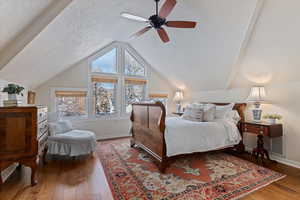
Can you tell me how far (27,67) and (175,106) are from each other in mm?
4704

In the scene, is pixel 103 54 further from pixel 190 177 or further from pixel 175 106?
pixel 190 177

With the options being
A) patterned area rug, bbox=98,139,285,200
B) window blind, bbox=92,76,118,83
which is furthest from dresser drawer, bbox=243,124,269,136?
window blind, bbox=92,76,118,83

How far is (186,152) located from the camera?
2717mm

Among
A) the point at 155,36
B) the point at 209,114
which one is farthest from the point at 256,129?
the point at 155,36

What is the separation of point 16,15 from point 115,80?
334 cm

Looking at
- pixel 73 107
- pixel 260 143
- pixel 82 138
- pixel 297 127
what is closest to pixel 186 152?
pixel 260 143

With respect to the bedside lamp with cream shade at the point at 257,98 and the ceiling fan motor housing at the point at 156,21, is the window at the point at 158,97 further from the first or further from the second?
the ceiling fan motor housing at the point at 156,21

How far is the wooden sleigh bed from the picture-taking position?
8.34 feet

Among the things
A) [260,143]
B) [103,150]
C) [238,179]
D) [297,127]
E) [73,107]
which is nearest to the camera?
[238,179]

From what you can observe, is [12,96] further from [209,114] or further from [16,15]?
[209,114]

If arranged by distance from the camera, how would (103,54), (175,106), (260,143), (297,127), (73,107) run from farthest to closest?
(175,106) → (103,54) → (73,107) → (260,143) → (297,127)

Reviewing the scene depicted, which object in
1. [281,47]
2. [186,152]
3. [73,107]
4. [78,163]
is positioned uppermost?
[281,47]

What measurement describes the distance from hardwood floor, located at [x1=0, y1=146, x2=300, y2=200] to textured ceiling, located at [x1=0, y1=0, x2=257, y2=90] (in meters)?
1.63

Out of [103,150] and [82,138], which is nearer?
[82,138]
